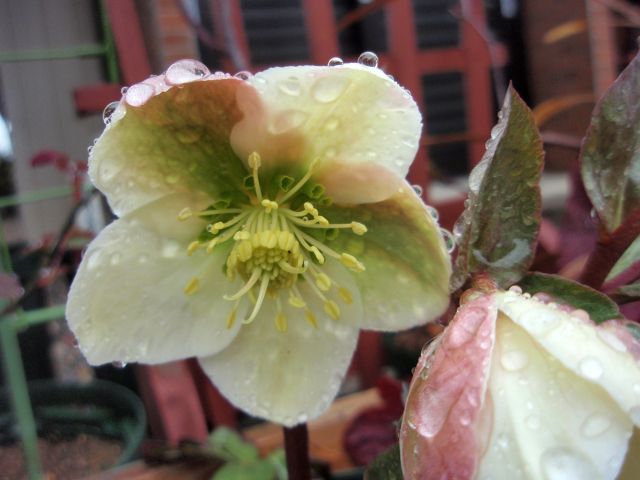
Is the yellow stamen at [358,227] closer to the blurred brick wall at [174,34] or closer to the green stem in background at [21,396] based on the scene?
the green stem in background at [21,396]

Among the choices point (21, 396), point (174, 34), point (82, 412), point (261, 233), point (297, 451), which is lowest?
point (82, 412)

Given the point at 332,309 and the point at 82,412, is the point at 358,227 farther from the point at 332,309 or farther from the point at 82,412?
the point at 82,412

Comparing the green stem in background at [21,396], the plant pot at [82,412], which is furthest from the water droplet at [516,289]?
the plant pot at [82,412]

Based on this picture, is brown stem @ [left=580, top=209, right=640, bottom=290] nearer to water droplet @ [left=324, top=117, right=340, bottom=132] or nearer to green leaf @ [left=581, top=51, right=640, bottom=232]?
green leaf @ [left=581, top=51, right=640, bottom=232]

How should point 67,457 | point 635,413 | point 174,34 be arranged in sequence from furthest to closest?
point 174,34 → point 67,457 → point 635,413

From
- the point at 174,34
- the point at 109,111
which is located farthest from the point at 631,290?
the point at 174,34

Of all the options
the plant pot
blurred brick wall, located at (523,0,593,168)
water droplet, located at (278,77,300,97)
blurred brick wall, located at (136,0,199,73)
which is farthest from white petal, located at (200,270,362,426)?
blurred brick wall, located at (523,0,593,168)
